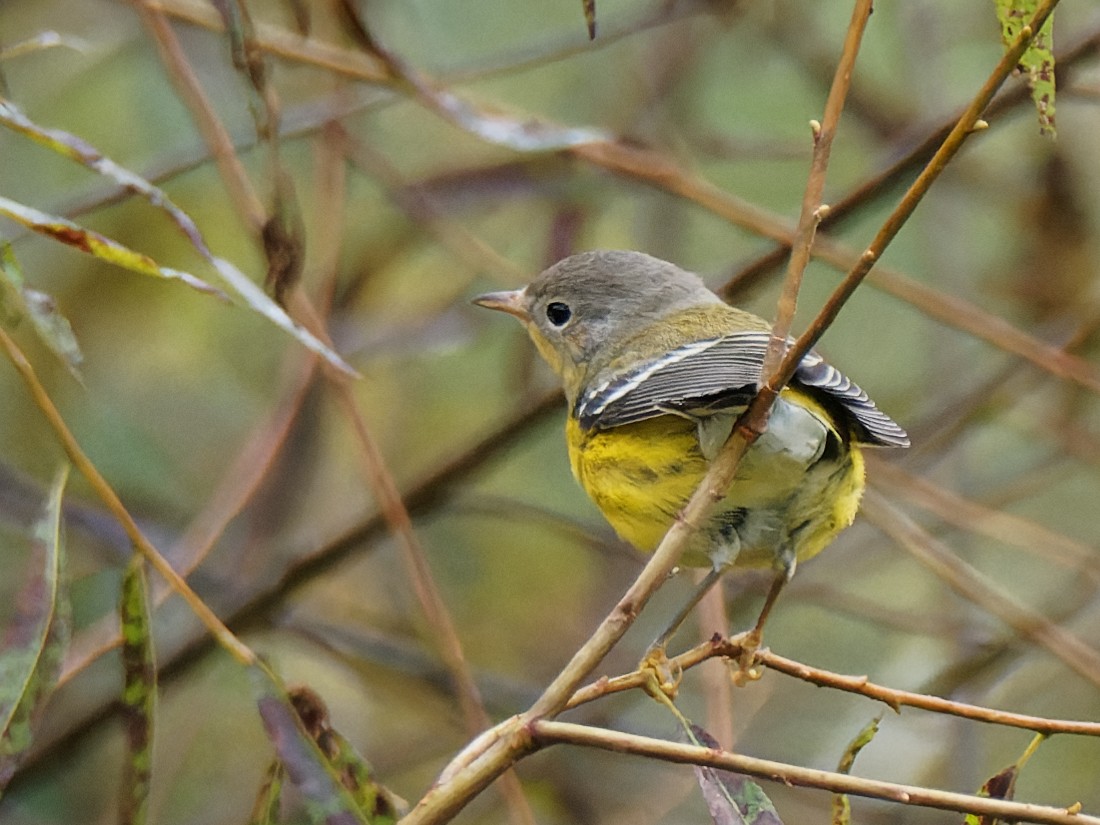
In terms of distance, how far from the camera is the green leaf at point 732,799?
1.83 metres

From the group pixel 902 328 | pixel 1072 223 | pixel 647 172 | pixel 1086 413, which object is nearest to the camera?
pixel 647 172

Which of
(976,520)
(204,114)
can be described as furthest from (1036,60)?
(976,520)

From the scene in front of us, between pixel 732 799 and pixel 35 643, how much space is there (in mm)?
945

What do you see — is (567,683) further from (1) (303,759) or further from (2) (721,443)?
(2) (721,443)

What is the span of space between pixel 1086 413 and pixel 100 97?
3712 millimetres

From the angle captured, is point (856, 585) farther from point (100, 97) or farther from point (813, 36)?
point (100, 97)

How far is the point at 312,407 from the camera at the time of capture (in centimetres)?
401

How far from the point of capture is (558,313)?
11.7 ft

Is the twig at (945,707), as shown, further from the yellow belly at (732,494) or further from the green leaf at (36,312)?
the green leaf at (36,312)

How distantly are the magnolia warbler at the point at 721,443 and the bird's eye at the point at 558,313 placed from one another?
1.15ft

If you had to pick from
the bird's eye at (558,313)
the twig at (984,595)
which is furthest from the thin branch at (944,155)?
the bird's eye at (558,313)

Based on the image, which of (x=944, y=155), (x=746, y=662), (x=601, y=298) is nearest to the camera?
(x=944, y=155)

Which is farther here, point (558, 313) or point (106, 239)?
point (558, 313)

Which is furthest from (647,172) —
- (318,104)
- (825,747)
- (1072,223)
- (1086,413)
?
(1086,413)
